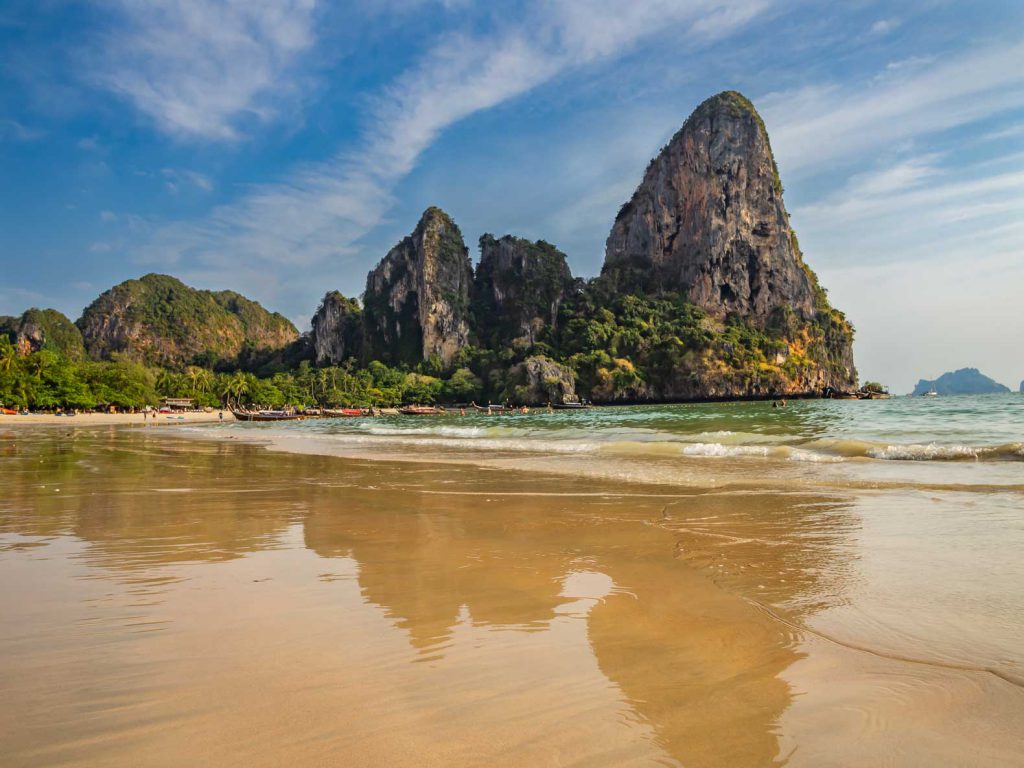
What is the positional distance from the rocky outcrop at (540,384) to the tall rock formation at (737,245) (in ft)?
150

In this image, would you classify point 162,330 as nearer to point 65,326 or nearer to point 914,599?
point 65,326

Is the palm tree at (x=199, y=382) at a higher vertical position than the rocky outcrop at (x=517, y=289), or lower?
lower

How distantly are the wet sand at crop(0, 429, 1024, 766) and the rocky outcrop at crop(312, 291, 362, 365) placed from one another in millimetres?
176344

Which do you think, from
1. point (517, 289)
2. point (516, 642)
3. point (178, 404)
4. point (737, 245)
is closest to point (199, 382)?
point (178, 404)

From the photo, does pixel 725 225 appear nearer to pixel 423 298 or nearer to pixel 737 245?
pixel 737 245

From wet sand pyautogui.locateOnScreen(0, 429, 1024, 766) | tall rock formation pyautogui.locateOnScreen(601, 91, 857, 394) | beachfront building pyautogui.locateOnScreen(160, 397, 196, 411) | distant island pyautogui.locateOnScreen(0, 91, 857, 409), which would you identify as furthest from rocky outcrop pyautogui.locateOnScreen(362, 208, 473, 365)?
wet sand pyautogui.locateOnScreen(0, 429, 1024, 766)

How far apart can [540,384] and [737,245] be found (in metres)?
66.0

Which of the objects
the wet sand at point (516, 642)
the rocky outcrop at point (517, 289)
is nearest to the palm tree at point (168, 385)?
the rocky outcrop at point (517, 289)

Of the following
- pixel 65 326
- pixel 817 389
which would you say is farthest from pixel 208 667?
pixel 65 326

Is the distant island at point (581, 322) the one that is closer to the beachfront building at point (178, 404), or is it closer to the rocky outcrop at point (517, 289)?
the rocky outcrop at point (517, 289)

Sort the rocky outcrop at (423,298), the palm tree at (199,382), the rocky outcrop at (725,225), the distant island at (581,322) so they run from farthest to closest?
the rocky outcrop at (423,298), the rocky outcrop at (725,225), the distant island at (581,322), the palm tree at (199,382)

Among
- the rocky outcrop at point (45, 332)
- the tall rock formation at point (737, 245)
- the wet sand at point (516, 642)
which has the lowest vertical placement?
the wet sand at point (516, 642)

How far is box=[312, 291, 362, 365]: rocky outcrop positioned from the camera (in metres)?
176

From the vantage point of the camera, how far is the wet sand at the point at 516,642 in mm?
1999
